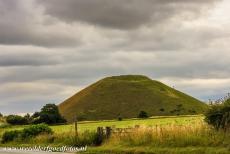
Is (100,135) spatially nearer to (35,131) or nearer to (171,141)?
(171,141)

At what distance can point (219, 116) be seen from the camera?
113 feet

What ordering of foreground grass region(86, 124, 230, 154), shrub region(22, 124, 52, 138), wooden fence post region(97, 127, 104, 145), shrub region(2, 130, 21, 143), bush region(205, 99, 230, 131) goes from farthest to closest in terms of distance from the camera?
shrub region(2, 130, 21, 143) → shrub region(22, 124, 52, 138) → wooden fence post region(97, 127, 104, 145) → bush region(205, 99, 230, 131) → foreground grass region(86, 124, 230, 154)

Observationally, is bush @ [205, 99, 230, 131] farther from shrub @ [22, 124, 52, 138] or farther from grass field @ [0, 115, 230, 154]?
shrub @ [22, 124, 52, 138]

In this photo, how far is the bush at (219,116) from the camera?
110 ft

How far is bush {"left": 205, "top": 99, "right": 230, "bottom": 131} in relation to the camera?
33425 mm

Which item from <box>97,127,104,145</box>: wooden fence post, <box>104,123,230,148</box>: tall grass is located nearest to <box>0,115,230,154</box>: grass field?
<box>104,123,230,148</box>: tall grass

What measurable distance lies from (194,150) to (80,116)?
475 feet

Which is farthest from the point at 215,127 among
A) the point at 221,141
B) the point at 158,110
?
the point at 158,110

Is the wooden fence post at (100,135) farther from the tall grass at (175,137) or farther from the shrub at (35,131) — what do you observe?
the shrub at (35,131)

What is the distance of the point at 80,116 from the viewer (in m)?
174

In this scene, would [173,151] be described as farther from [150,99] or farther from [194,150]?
[150,99]

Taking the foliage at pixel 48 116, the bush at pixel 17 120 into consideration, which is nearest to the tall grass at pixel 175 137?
the foliage at pixel 48 116

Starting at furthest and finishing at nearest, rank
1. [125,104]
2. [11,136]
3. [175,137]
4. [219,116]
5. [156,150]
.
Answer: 1. [125,104]
2. [11,136]
3. [219,116]
4. [175,137]
5. [156,150]

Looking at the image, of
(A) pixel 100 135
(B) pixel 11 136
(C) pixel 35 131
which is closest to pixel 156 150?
(A) pixel 100 135
